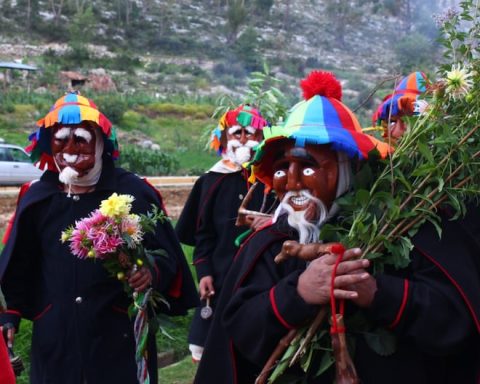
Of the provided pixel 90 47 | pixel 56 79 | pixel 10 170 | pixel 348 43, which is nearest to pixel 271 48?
pixel 348 43

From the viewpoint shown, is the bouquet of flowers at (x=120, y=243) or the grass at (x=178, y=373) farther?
the grass at (x=178, y=373)

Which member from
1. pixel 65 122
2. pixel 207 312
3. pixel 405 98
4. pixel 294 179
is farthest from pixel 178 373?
pixel 294 179

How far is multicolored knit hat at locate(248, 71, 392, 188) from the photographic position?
2777mm

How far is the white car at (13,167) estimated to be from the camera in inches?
838

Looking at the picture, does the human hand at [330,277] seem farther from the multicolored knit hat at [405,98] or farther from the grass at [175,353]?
the grass at [175,353]

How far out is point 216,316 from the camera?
121 inches

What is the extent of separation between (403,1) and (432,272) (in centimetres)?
7621

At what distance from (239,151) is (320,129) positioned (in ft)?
9.39

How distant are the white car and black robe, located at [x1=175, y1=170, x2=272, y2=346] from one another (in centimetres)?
1645

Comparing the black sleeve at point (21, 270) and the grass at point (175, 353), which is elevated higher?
the black sleeve at point (21, 270)

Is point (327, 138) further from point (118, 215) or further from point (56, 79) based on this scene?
point (56, 79)

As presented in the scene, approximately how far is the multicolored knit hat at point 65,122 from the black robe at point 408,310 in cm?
171

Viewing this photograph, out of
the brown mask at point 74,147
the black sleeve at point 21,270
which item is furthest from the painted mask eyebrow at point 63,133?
the black sleeve at point 21,270

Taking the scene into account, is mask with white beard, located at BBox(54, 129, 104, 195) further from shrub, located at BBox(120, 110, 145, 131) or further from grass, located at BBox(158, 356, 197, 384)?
shrub, located at BBox(120, 110, 145, 131)
